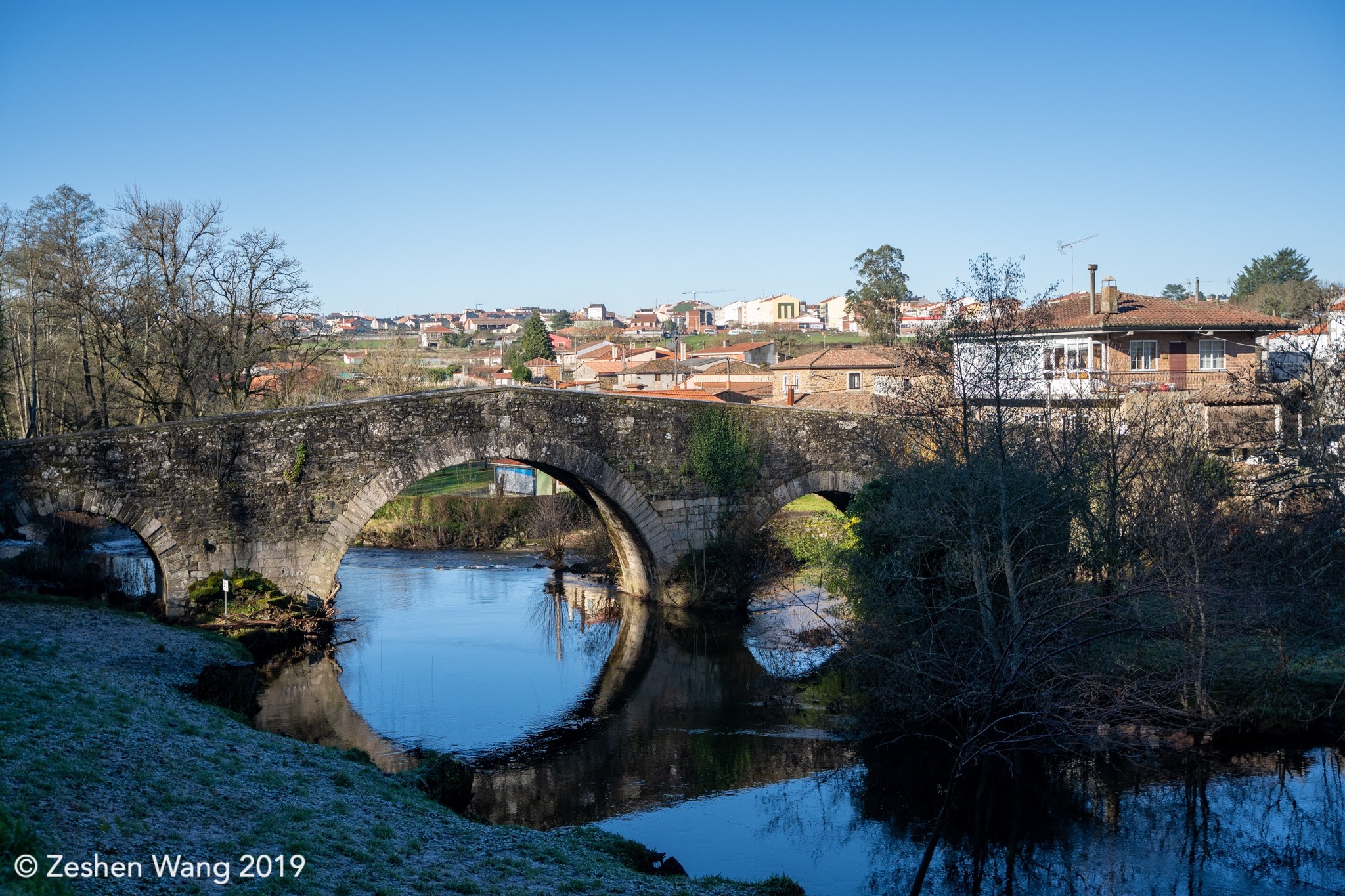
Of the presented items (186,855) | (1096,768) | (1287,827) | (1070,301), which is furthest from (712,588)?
(1070,301)

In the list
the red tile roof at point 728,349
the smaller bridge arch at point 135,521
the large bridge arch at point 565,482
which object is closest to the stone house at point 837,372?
the large bridge arch at point 565,482

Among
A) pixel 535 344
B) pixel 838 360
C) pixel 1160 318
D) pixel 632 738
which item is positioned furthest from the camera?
pixel 535 344

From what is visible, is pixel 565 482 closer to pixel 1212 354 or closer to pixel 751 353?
pixel 1212 354

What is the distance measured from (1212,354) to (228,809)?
28.2m

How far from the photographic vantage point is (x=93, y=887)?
588 centimetres

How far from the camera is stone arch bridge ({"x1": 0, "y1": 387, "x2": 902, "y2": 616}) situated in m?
16.6

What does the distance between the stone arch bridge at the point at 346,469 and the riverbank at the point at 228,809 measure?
464 centimetres

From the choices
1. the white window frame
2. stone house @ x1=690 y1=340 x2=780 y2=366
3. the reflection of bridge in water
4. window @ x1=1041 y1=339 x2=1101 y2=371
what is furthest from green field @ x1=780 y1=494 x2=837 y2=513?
stone house @ x1=690 y1=340 x2=780 y2=366

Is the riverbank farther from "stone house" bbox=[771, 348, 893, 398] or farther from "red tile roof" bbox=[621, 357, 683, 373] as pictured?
"red tile roof" bbox=[621, 357, 683, 373]

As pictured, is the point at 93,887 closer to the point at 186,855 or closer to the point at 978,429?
the point at 186,855

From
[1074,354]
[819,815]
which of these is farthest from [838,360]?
[819,815]

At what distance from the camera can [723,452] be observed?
21219 millimetres

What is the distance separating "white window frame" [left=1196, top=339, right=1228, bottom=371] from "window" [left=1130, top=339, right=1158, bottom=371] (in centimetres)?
127

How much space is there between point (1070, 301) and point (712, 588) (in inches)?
666
